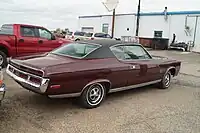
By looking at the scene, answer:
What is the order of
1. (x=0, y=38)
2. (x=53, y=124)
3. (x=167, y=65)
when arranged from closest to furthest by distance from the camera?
1. (x=53, y=124)
2. (x=167, y=65)
3. (x=0, y=38)

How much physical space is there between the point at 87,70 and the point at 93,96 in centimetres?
65

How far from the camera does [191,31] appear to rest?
25812 mm

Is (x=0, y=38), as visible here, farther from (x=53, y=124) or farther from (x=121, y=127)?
(x=121, y=127)

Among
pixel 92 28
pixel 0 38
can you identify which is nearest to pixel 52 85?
pixel 0 38

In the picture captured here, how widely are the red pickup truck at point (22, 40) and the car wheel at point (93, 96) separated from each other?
15.1 feet

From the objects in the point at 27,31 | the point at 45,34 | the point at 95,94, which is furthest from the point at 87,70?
the point at 45,34

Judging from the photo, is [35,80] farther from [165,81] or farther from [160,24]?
[160,24]

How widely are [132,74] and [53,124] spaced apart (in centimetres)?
243

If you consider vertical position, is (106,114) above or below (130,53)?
below

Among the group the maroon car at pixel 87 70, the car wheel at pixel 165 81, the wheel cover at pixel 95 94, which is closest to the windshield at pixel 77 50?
the maroon car at pixel 87 70

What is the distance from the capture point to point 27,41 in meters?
9.40

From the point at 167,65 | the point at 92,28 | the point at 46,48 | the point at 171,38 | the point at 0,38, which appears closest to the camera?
the point at 167,65

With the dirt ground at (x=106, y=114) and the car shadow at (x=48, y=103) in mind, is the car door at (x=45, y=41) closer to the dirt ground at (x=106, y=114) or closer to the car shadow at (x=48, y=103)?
the dirt ground at (x=106, y=114)

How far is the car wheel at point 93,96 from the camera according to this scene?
196 inches
